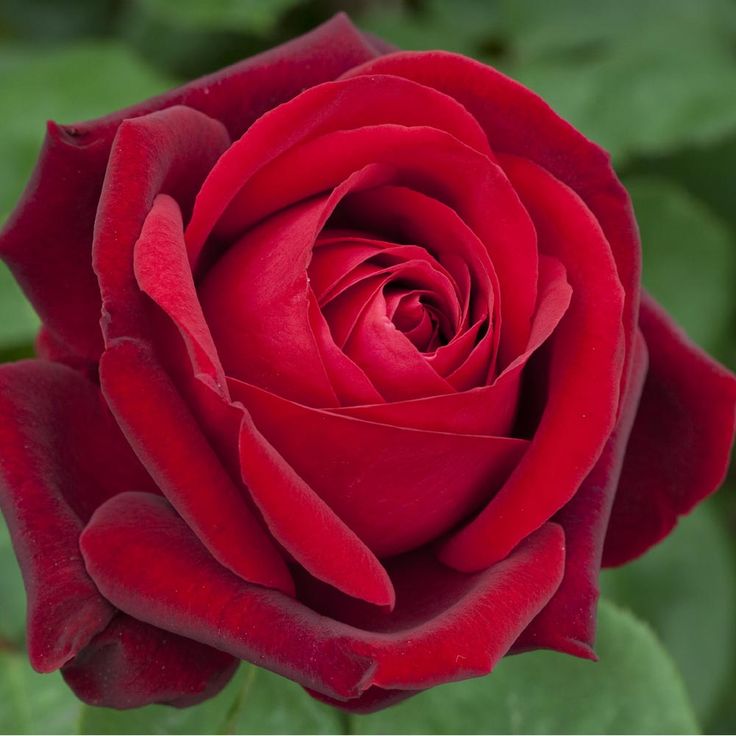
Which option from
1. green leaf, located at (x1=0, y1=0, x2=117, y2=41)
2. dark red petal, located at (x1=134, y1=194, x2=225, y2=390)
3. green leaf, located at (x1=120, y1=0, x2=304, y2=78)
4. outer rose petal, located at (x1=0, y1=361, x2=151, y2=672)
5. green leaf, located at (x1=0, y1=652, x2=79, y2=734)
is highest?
dark red petal, located at (x1=134, y1=194, x2=225, y2=390)

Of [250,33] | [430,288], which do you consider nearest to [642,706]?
[430,288]

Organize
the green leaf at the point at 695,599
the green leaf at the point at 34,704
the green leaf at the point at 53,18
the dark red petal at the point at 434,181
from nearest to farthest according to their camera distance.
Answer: the dark red petal at the point at 434,181, the green leaf at the point at 34,704, the green leaf at the point at 695,599, the green leaf at the point at 53,18

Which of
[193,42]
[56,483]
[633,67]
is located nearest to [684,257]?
[633,67]

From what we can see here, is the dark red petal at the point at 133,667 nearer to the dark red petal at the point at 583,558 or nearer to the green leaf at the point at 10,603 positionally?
the dark red petal at the point at 583,558

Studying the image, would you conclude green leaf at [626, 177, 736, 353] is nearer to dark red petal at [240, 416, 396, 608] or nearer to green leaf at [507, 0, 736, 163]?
green leaf at [507, 0, 736, 163]

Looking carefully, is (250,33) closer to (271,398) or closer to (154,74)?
(154,74)

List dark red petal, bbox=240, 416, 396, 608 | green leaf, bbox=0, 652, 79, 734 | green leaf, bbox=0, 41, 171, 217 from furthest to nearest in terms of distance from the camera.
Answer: green leaf, bbox=0, 41, 171, 217 → green leaf, bbox=0, 652, 79, 734 → dark red petal, bbox=240, 416, 396, 608

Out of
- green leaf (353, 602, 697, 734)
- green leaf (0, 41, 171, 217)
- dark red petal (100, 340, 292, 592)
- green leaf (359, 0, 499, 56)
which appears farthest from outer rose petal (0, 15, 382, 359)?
green leaf (359, 0, 499, 56)

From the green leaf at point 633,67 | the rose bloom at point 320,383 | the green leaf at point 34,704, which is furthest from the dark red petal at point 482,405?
the green leaf at point 633,67
